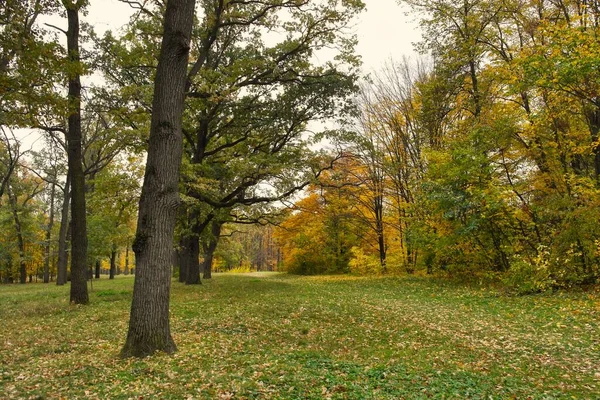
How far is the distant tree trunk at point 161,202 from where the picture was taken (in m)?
5.97

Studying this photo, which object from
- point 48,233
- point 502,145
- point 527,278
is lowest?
point 527,278

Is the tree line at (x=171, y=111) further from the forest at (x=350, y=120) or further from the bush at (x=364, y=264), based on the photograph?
the bush at (x=364, y=264)

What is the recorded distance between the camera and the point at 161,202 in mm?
6105

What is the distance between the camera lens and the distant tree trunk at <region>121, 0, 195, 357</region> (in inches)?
235

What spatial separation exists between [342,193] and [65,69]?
20.2m

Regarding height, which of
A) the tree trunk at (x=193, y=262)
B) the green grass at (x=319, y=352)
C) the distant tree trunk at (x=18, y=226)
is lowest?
the green grass at (x=319, y=352)

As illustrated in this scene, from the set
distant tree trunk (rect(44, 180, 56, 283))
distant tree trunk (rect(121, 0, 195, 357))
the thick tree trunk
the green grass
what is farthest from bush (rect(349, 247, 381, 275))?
distant tree trunk (rect(44, 180, 56, 283))

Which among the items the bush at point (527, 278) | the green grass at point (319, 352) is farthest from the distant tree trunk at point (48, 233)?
the bush at point (527, 278)

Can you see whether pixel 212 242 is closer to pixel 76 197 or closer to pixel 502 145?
pixel 76 197

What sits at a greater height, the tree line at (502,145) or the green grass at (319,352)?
the tree line at (502,145)

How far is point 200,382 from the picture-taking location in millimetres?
4703

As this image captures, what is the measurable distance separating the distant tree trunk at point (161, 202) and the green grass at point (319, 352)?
1.51 feet

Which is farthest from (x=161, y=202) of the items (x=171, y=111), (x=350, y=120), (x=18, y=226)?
(x=18, y=226)

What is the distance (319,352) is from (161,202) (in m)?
3.80
